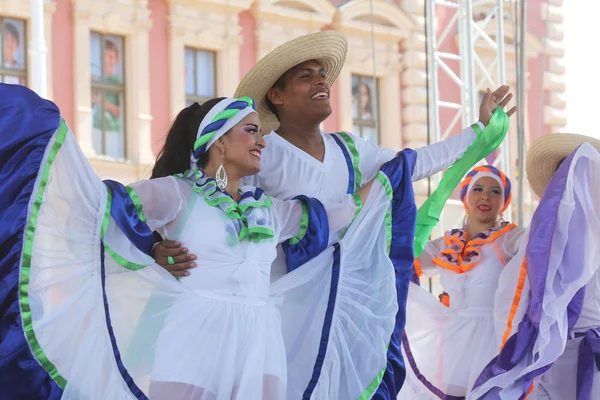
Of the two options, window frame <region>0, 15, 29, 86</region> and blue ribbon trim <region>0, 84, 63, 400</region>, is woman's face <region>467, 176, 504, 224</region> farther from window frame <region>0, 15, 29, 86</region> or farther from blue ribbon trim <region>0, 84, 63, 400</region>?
window frame <region>0, 15, 29, 86</region>

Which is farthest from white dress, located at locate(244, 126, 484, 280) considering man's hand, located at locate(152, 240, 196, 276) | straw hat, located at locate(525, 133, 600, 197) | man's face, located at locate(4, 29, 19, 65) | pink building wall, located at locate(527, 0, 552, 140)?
pink building wall, located at locate(527, 0, 552, 140)

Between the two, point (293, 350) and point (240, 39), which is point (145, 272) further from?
point (240, 39)

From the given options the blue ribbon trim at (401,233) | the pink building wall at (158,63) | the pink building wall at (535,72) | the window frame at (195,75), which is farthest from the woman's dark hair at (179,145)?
the pink building wall at (535,72)

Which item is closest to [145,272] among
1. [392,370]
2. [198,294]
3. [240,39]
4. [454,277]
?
[198,294]

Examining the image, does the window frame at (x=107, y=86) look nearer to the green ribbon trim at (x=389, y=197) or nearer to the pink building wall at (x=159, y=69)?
the pink building wall at (x=159, y=69)

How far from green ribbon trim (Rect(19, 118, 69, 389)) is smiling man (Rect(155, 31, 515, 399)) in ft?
2.84

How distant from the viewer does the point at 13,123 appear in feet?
10.9

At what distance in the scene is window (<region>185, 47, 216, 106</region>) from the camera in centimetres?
1513

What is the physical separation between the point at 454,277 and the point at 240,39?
33.6 ft

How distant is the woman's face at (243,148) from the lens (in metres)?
3.72

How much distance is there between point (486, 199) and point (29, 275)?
2.87 m

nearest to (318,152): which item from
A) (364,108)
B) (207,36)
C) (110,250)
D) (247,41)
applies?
(110,250)

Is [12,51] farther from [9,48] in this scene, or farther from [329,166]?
[329,166]

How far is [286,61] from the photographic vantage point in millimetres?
4164
